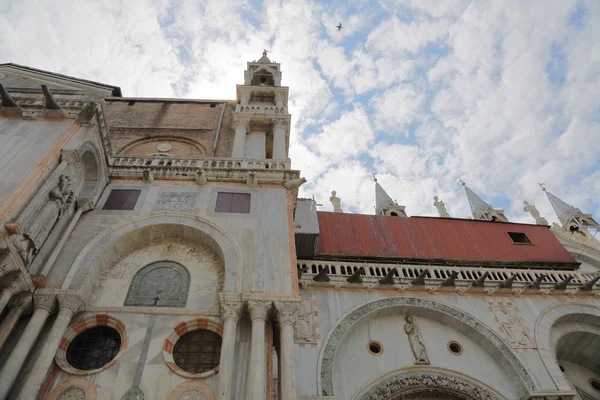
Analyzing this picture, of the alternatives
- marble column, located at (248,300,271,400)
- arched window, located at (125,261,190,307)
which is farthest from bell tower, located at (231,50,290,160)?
marble column, located at (248,300,271,400)

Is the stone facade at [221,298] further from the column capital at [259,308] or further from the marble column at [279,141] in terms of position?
the marble column at [279,141]

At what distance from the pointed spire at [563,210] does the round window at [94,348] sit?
28482 mm

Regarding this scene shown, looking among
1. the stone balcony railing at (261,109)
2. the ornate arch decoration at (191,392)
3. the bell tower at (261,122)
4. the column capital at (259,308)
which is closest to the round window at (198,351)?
the ornate arch decoration at (191,392)

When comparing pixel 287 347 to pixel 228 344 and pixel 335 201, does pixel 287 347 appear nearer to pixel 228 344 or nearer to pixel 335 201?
pixel 228 344

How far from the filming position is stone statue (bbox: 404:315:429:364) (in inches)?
478

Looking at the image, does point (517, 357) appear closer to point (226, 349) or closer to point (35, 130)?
point (226, 349)

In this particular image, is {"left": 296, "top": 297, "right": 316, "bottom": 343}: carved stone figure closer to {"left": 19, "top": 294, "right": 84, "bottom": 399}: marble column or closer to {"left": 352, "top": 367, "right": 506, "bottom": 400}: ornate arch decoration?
{"left": 352, "top": 367, "right": 506, "bottom": 400}: ornate arch decoration

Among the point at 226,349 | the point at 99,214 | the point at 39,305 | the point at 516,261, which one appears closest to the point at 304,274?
the point at 226,349

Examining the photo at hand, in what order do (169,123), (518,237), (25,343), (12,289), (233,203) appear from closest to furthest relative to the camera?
(25,343) < (12,289) < (233,203) < (518,237) < (169,123)

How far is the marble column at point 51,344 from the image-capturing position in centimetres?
748

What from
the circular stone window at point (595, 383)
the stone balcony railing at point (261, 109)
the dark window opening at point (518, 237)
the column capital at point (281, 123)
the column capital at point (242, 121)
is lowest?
the circular stone window at point (595, 383)

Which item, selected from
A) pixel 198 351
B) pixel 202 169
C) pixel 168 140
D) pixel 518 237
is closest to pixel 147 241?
pixel 202 169

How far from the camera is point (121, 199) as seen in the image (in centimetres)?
1211

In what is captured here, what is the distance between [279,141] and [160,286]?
8.44m
